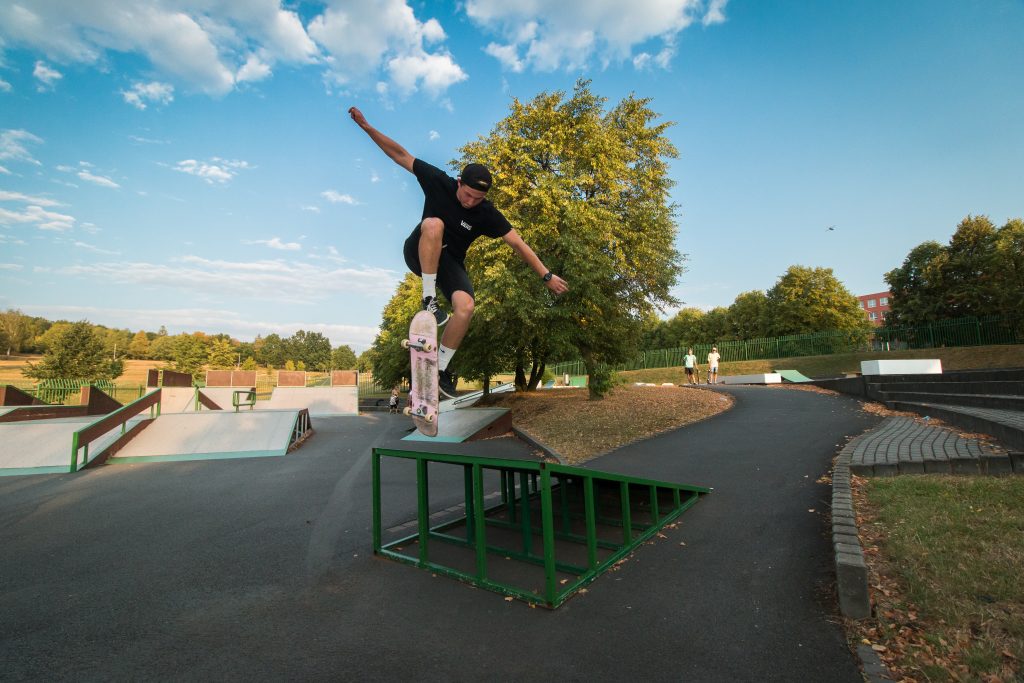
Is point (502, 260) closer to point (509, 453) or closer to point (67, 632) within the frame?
point (509, 453)

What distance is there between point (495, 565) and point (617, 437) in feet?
25.3

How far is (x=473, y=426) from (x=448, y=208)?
1163 centimetres

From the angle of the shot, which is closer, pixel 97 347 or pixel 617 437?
pixel 617 437

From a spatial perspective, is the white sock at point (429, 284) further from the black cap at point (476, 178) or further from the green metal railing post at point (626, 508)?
the green metal railing post at point (626, 508)

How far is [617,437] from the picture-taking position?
12266 millimetres

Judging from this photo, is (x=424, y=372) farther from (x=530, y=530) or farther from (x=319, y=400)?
(x=319, y=400)

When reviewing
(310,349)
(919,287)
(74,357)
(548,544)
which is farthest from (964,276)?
(310,349)

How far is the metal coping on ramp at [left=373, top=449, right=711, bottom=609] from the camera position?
446 centimetres

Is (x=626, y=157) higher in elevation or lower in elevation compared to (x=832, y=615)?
higher

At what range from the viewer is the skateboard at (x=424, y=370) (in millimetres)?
4070

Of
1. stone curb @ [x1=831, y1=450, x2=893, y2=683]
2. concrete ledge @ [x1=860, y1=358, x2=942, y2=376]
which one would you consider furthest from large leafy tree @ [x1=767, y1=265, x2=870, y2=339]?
stone curb @ [x1=831, y1=450, x2=893, y2=683]

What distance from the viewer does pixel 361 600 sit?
427 centimetres

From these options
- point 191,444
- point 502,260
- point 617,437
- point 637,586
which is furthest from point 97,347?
point 637,586

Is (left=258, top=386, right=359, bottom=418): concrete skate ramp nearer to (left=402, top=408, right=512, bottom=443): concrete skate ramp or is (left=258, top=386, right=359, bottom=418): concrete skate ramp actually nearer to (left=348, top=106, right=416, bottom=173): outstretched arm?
(left=402, top=408, right=512, bottom=443): concrete skate ramp
